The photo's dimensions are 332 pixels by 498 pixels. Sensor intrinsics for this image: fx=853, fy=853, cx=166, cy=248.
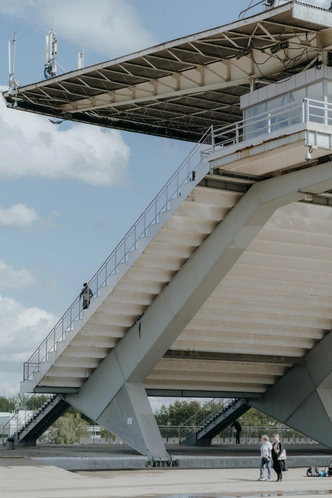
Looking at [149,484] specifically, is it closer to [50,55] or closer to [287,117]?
[287,117]

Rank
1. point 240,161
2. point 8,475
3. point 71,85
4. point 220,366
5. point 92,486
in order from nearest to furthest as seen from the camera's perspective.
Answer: point 92,486 < point 8,475 < point 240,161 < point 71,85 < point 220,366

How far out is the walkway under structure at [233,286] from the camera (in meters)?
28.2

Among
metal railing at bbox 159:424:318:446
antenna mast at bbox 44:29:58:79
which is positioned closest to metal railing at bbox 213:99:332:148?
antenna mast at bbox 44:29:58:79

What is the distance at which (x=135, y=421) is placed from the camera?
33875mm

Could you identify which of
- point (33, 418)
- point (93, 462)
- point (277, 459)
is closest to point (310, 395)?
point (93, 462)

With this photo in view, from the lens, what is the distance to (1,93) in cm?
3459

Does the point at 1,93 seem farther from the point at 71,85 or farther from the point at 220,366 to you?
the point at 220,366

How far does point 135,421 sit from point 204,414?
50.8 feet

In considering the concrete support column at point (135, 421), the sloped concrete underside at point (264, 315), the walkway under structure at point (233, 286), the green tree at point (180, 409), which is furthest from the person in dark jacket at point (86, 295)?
the green tree at point (180, 409)

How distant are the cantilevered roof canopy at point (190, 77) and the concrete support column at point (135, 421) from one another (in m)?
11.4

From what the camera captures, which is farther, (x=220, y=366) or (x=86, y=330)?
(x=220, y=366)

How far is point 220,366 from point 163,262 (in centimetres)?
863

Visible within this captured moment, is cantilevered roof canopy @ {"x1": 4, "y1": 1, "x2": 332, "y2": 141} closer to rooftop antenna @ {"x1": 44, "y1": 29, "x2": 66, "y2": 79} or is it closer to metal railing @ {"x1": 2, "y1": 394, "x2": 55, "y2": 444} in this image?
rooftop antenna @ {"x1": 44, "y1": 29, "x2": 66, "y2": 79}

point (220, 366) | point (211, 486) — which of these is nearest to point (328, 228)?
point (220, 366)
